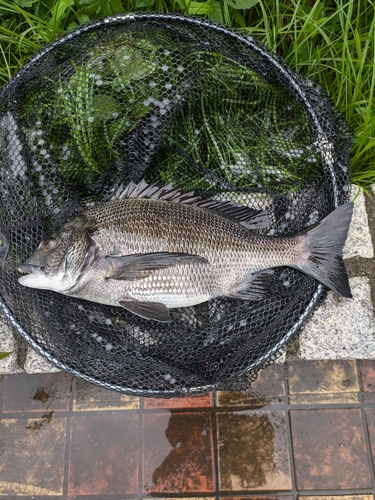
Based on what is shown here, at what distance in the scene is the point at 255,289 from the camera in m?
2.79

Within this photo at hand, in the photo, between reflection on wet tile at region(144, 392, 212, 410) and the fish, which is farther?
reflection on wet tile at region(144, 392, 212, 410)

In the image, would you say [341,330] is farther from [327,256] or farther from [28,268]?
[28,268]

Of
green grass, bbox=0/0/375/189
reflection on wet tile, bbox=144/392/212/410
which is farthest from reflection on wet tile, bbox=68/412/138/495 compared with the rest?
green grass, bbox=0/0/375/189

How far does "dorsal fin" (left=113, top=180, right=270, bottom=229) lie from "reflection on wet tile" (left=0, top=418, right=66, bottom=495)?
5.49 feet

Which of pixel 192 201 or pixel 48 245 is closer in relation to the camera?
pixel 48 245

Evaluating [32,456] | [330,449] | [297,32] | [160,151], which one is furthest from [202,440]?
[297,32]

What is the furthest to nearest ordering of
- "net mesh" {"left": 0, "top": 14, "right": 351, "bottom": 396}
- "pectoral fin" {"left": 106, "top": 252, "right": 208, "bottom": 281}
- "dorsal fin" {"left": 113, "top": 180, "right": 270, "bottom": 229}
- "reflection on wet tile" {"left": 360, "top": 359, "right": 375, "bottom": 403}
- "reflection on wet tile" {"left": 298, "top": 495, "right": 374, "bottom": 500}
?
1. "reflection on wet tile" {"left": 360, "top": 359, "right": 375, "bottom": 403}
2. "reflection on wet tile" {"left": 298, "top": 495, "right": 374, "bottom": 500}
3. "dorsal fin" {"left": 113, "top": 180, "right": 270, "bottom": 229}
4. "net mesh" {"left": 0, "top": 14, "right": 351, "bottom": 396}
5. "pectoral fin" {"left": 106, "top": 252, "right": 208, "bottom": 281}

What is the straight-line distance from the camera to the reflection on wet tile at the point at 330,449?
296cm

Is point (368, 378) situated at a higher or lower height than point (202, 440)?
higher

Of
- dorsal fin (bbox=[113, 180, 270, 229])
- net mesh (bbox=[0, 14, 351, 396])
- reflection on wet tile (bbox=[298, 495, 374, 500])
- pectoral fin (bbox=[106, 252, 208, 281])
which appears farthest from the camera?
reflection on wet tile (bbox=[298, 495, 374, 500])

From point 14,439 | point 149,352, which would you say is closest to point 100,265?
point 149,352

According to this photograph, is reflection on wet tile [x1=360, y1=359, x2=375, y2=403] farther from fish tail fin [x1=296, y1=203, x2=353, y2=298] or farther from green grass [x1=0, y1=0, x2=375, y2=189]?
green grass [x1=0, y1=0, x2=375, y2=189]

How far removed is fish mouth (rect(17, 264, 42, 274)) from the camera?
2.64 meters

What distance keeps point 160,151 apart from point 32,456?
2.29 meters
